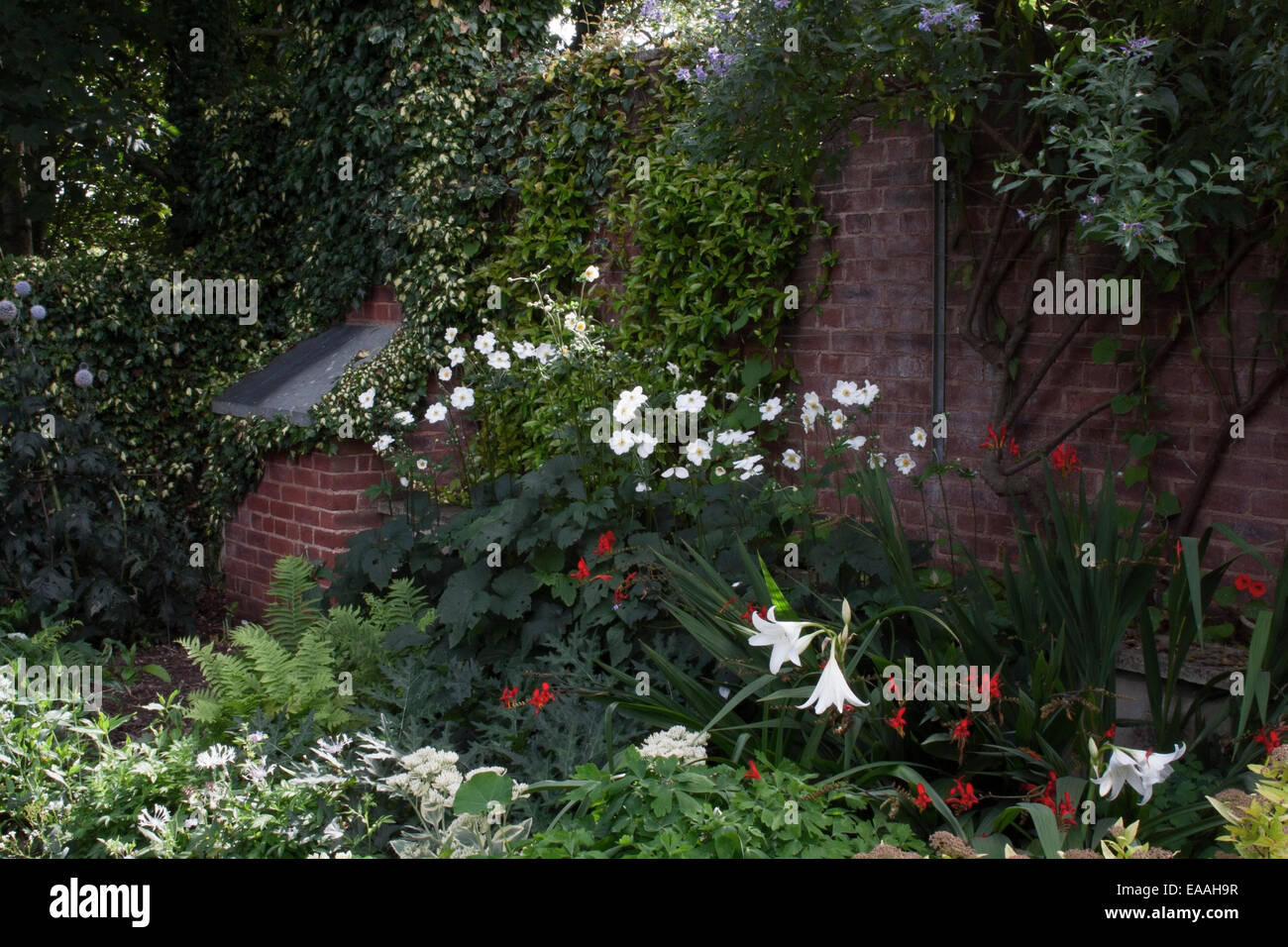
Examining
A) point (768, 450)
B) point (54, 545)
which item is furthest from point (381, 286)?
point (768, 450)

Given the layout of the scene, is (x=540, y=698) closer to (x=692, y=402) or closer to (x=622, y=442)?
(x=622, y=442)

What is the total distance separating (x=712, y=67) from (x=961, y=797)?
2.71 meters

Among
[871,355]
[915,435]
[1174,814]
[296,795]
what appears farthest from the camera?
[871,355]

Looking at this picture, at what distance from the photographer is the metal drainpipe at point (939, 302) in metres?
4.08

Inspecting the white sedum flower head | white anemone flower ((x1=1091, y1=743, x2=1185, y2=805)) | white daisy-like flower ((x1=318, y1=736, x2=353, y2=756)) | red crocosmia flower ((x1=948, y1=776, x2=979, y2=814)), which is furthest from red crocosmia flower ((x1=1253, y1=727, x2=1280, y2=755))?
white daisy-like flower ((x1=318, y1=736, x2=353, y2=756))

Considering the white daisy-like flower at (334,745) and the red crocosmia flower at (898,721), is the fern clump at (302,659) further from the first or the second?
the red crocosmia flower at (898,721)

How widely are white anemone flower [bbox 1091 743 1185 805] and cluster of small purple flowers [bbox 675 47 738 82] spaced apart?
2.58m

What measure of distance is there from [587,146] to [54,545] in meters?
3.12

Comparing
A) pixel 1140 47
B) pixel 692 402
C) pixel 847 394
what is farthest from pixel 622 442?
pixel 1140 47

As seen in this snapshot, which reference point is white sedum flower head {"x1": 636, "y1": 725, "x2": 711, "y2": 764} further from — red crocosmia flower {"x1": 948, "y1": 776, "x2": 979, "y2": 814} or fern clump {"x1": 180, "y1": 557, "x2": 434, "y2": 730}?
fern clump {"x1": 180, "y1": 557, "x2": 434, "y2": 730}

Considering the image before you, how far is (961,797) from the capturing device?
2314 mm

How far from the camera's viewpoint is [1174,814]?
90.0 inches

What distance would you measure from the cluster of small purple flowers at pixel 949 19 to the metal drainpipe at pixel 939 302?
33.4 inches

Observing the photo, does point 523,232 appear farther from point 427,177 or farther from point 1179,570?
point 1179,570
